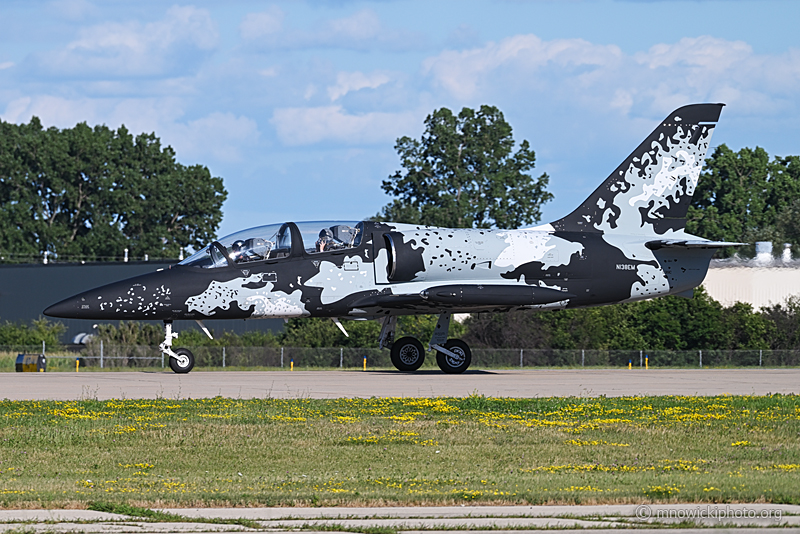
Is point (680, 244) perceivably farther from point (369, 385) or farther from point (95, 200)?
point (95, 200)

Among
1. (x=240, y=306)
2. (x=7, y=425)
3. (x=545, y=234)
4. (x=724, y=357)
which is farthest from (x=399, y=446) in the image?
(x=724, y=357)

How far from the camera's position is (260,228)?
26.0 metres

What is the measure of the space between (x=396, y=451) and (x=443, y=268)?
42.7 feet

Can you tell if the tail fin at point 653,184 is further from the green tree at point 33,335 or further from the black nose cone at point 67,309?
the green tree at point 33,335

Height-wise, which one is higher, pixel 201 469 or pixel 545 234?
pixel 545 234

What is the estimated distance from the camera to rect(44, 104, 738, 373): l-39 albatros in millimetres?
25625

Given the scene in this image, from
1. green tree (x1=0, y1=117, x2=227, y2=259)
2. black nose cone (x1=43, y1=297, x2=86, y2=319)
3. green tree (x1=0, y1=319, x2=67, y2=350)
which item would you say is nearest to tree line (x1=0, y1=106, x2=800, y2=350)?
green tree (x1=0, y1=117, x2=227, y2=259)

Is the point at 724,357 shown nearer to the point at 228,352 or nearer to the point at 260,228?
the point at 228,352

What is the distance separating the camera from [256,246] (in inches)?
1018

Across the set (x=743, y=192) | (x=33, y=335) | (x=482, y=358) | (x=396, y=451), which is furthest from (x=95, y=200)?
(x=396, y=451)

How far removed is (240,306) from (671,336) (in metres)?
27.0

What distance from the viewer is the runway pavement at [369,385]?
20.6 m

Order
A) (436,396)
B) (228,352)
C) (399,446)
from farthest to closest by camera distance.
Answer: (228,352)
(436,396)
(399,446)

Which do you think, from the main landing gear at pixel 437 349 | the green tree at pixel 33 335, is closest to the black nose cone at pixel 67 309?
the main landing gear at pixel 437 349
